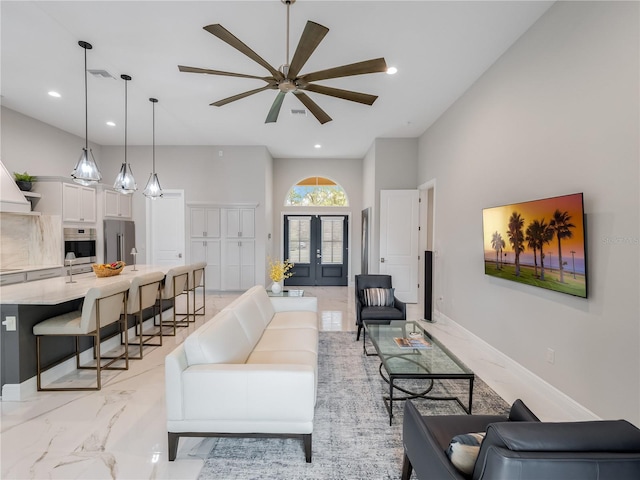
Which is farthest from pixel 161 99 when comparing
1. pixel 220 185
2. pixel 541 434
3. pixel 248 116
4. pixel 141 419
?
pixel 541 434

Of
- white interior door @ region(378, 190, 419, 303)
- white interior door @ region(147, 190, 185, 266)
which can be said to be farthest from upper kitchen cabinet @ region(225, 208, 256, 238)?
white interior door @ region(378, 190, 419, 303)

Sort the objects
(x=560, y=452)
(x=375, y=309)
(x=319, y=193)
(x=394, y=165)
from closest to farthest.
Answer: (x=560, y=452), (x=375, y=309), (x=394, y=165), (x=319, y=193)

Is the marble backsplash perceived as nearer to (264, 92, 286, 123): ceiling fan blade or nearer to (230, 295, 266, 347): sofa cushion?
(230, 295, 266, 347): sofa cushion

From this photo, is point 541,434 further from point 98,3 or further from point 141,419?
point 98,3

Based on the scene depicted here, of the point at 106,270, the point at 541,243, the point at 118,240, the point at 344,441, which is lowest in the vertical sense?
the point at 344,441

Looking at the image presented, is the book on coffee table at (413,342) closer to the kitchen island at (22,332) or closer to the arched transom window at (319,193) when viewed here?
the kitchen island at (22,332)

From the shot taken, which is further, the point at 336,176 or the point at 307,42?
the point at 336,176

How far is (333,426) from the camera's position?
2.21m

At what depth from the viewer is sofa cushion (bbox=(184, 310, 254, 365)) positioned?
1.90 m

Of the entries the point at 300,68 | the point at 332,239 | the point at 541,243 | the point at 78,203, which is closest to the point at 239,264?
the point at 332,239

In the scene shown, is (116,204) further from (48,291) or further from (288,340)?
(288,340)

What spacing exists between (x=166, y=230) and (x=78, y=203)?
6.01 feet

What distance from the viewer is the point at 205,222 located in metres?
6.76

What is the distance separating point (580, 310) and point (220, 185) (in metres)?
6.45
